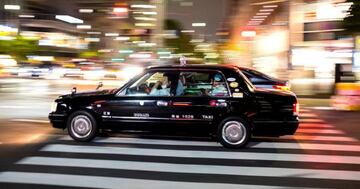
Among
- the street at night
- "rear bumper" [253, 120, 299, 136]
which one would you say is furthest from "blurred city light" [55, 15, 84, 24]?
"rear bumper" [253, 120, 299, 136]

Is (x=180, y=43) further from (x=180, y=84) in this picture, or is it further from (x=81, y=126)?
(x=180, y=84)

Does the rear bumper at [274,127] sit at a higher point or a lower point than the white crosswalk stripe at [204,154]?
higher

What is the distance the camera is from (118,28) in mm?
79875

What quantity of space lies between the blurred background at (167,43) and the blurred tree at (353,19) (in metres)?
0.02

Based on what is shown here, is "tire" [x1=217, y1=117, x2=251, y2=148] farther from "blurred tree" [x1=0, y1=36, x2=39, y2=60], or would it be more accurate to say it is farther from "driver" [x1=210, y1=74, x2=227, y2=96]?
"blurred tree" [x1=0, y1=36, x2=39, y2=60]

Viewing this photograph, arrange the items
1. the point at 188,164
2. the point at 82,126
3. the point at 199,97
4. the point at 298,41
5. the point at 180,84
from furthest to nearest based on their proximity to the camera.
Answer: the point at 298,41
the point at 82,126
the point at 180,84
the point at 199,97
the point at 188,164

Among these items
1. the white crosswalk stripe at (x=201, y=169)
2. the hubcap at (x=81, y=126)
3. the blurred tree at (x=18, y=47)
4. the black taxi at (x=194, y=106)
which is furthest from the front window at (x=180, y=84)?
the blurred tree at (x=18, y=47)

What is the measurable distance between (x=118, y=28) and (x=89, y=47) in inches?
1737

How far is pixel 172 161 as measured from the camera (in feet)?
25.3

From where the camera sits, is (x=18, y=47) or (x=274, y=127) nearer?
(x=274, y=127)

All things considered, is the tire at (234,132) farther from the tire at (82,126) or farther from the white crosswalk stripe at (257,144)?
the tire at (82,126)

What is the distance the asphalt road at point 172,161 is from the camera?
6410mm

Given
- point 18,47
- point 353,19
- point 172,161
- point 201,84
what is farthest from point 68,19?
point 172,161

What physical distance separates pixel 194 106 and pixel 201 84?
408 millimetres
